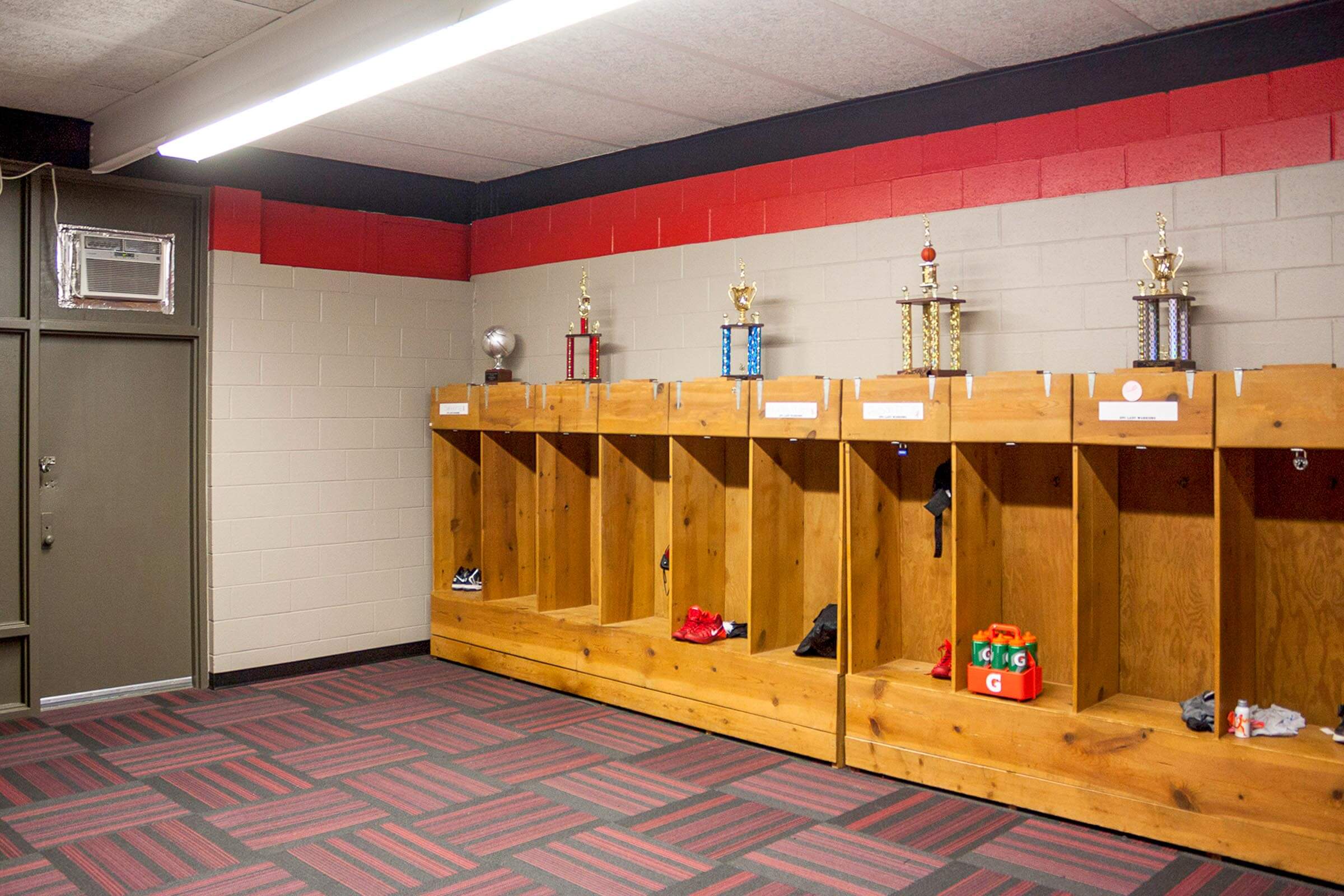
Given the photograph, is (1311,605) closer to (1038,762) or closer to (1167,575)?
(1167,575)

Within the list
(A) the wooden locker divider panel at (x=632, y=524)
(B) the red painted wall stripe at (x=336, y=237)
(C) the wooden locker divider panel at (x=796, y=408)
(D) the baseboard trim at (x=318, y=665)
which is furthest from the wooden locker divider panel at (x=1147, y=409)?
(D) the baseboard trim at (x=318, y=665)

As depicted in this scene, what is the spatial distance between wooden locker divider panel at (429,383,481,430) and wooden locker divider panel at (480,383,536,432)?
5 cm

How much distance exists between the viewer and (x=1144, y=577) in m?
3.72

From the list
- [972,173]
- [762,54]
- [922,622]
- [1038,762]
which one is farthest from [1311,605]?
[762,54]

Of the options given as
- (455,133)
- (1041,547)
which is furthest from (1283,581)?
(455,133)

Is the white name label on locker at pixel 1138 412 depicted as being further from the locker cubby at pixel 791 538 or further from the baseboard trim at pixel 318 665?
the baseboard trim at pixel 318 665

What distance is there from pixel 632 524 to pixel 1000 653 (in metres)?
2.02

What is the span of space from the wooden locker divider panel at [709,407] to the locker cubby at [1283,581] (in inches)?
72.0

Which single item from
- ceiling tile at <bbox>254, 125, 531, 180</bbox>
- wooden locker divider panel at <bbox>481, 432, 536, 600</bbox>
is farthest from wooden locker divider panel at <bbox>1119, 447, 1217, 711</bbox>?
ceiling tile at <bbox>254, 125, 531, 180</bbox>

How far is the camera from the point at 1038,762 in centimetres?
354

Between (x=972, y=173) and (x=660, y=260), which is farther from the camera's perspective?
(x=660, y=260)

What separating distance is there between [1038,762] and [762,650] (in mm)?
1257

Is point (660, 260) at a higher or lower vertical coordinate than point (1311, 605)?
higher

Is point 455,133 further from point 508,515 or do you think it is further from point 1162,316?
point 1162,316
